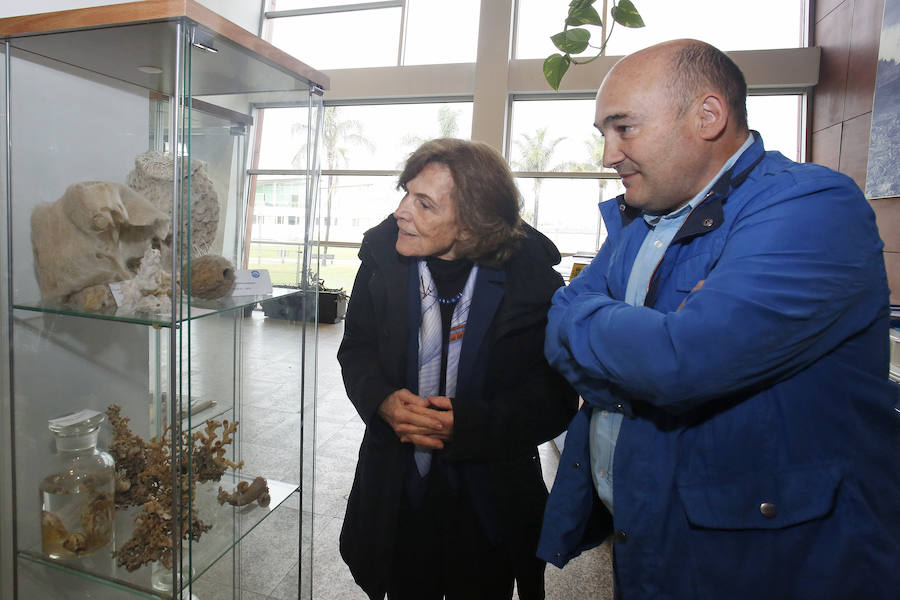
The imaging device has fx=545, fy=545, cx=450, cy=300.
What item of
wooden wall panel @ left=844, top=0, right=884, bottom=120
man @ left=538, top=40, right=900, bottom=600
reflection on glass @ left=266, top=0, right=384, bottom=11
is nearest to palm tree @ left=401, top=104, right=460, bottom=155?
reflection on glass @ left=266, top=0, right=384, bottom=11

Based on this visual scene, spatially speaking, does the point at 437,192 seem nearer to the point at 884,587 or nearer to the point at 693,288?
the point at 693,288

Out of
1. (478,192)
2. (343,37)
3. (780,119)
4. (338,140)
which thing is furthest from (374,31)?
(478,192)

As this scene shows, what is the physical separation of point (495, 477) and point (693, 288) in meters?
0.68

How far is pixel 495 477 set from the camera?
1300mm

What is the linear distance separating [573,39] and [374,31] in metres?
7.17

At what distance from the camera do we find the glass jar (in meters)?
1.14

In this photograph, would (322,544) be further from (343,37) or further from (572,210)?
(343,37)

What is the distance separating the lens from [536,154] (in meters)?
7.02

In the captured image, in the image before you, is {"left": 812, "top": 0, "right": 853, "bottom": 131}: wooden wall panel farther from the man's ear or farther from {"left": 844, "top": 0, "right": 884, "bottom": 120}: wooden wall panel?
the man's ear

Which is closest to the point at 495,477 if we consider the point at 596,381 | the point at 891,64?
the point at 596,381

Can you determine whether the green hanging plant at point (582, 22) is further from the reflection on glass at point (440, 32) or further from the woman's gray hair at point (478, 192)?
the reflection on glass at point (440, 32)

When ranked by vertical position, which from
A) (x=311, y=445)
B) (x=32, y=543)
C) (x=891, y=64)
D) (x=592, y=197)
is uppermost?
(x=891, y=64)

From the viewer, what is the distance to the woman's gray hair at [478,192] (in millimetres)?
1219

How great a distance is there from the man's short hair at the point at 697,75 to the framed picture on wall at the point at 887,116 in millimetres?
4574
